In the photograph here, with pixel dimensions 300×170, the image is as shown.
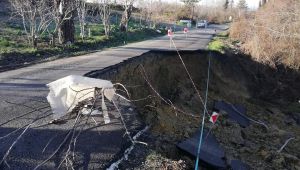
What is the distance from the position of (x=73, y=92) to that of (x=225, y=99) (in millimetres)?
8521

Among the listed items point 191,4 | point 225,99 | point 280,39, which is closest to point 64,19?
point 225,99

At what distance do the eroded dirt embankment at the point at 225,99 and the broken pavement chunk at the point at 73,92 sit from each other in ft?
4.03

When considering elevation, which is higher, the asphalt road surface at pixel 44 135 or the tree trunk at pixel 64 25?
the tree trunk at pixel 64 25

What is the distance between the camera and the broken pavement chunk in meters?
6.28

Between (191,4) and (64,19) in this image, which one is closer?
(64,19)

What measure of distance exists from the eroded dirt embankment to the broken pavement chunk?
123 centimetres

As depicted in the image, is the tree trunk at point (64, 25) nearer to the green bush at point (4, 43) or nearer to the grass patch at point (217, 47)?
the green bush at point (4, 43)

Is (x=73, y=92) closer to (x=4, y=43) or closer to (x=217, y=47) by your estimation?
(x=4, y=43)

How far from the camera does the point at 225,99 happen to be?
45.2 ft

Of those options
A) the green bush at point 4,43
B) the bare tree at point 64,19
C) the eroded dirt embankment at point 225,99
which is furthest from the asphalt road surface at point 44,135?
the bare tree at point 64,19

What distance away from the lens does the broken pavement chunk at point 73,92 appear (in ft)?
20.6

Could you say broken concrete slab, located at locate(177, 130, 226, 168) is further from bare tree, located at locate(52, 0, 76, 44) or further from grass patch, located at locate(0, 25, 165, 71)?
bare tree, located at locate(52, 0, 76, 44)

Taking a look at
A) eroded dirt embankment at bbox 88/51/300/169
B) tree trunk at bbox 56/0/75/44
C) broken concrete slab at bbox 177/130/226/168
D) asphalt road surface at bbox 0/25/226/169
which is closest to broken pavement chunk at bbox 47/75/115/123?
asphalt road surface at bbox 0/25/226/169

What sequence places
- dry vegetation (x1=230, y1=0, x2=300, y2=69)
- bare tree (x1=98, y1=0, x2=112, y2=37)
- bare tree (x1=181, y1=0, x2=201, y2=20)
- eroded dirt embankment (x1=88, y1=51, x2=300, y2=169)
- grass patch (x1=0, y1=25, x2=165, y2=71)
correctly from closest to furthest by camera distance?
eroded dirt embankment (x1=88, y1=51, x2=300, y2=169) < grass patch (x1=0, y1=25, x2=165, y2=71) < dry vegetation (x1=230, y1=0, x2=300, y2=69) < bare tree (x1=98, y1=0, x2=112, y2=37) < bare tree (x1=181, y1=0, x2=201, y2=20)
